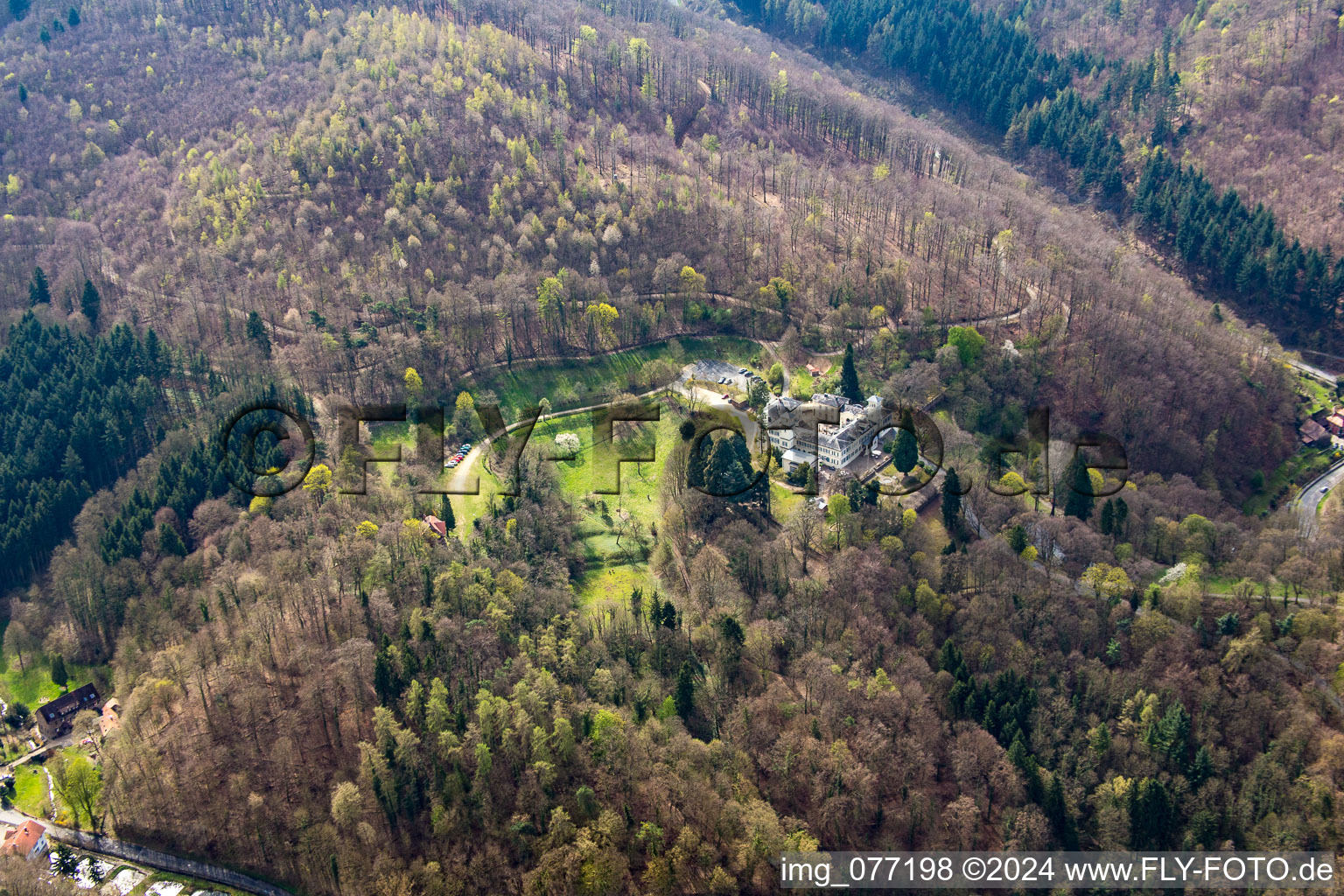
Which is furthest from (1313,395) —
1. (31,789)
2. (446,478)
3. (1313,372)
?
(31,789)

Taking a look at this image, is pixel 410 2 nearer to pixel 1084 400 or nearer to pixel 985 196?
pixel 985 196

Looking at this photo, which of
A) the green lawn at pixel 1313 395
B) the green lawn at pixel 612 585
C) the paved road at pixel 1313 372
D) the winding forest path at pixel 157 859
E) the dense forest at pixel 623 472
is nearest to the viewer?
the winding forest path at pixel 157 859

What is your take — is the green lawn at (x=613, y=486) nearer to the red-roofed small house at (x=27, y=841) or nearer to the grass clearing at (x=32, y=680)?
the red-roofed small house at (x=27, y=841)

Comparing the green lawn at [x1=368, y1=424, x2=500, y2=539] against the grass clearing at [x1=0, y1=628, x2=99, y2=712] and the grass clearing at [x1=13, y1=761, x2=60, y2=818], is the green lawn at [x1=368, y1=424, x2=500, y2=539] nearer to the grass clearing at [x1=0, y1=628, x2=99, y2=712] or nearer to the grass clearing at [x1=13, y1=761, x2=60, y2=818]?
the grass clearing at [x1=0, y1=628, x2=99, y2=712]

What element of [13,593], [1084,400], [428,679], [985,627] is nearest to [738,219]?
[1084,400]

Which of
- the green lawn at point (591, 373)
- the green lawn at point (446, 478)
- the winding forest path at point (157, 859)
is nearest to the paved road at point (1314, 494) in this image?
the green lawn at point (591, 373)
